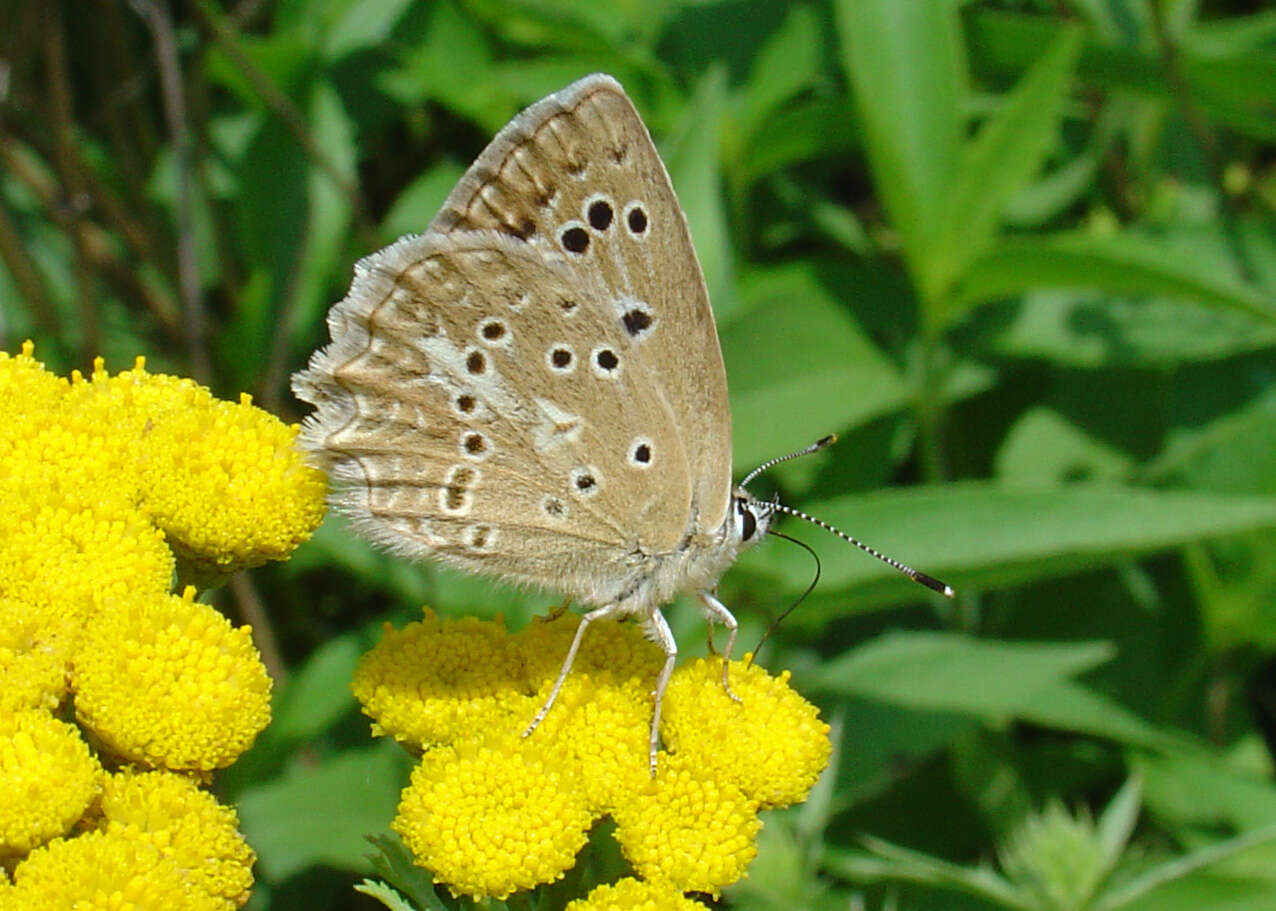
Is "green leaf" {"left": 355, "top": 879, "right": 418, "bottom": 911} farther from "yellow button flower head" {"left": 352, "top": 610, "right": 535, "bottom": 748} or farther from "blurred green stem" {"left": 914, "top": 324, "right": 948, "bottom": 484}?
"blurred green stem" {"left": 914, "top": 324, "right": 948, "bottom": 484}

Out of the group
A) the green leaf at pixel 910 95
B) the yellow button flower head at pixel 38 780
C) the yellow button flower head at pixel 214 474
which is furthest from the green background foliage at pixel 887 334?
the yellow button flower head at pixel 38 780

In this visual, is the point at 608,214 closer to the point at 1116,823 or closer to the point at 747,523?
the point at 747,523

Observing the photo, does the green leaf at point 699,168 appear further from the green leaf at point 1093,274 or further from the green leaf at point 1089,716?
the green leaf at point 1089,716

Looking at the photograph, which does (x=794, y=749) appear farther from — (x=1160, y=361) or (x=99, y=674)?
(x=1160, y=361)

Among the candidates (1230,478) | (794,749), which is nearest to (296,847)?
(794,749)

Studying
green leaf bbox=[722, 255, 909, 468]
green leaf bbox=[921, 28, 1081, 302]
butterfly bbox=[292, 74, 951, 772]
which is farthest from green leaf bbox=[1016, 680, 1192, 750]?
butterfly bbox=[292, 74, 951, 772]
